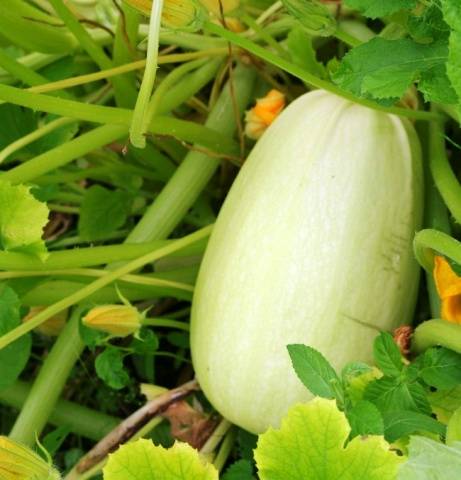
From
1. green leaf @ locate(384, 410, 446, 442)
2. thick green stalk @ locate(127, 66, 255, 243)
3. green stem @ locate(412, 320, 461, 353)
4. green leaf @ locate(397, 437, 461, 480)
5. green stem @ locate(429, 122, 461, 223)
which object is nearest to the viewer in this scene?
green leaf @ locate(397, 437, 461, 480)

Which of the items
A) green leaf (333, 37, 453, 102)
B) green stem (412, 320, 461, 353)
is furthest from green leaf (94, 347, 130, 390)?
green leaf (333, 37, 453, 102)

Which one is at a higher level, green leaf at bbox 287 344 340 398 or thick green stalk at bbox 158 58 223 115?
thick green stalk at bbox 158 58 223 115

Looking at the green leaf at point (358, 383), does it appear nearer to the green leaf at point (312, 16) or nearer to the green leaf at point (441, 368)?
the green leaf at point (441, 368)

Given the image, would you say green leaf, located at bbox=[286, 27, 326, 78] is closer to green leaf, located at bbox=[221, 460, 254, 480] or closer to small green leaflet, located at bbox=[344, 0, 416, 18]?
small green leaflet, located at bbox=[344, 0, 416, 18]

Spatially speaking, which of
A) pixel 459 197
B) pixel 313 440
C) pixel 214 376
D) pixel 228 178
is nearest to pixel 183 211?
pixel 228 178

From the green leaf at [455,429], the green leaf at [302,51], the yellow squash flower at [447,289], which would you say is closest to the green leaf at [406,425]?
the green leaf at [455,429]

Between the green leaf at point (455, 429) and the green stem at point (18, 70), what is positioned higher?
the green stem at point (18, 70)
